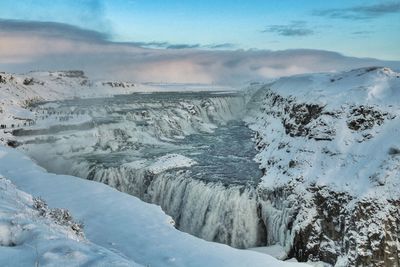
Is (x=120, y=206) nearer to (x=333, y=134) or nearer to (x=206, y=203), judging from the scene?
(x=206, y=203)

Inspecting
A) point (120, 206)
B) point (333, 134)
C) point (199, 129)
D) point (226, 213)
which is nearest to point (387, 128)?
point (333, 134)

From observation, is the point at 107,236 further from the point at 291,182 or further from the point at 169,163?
the point at 169,163

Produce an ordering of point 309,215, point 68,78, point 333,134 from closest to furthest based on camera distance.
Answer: point 309,215 < point 333,134 < point 68,78

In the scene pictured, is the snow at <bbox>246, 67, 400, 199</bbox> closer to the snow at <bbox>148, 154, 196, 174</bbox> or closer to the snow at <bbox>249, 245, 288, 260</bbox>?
the snow at <bbox>249, 245, 288, 260</bbox>

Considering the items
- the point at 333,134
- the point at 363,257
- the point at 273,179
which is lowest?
the point at 363,257

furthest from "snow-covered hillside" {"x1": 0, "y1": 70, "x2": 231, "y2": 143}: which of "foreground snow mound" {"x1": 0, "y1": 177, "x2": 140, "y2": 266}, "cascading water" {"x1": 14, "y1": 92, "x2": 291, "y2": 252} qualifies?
"foreground snow mound" {"x1": 0, "y1": 177, "x2": 140, "y2": 266}

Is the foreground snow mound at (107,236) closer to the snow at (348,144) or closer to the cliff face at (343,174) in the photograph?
the cliff face at (343,174)

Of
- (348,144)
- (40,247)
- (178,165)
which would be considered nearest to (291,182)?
(348,144)

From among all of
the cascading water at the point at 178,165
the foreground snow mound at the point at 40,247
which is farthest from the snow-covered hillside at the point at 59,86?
the foreground snow mound at the point at 40,247
